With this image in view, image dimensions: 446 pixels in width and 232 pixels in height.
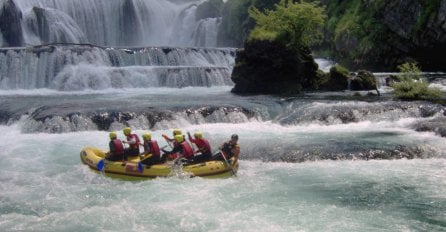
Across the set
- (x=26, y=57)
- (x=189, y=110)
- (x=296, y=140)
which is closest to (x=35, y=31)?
(x=26, y=57)

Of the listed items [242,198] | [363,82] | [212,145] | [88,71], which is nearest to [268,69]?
[363,82]

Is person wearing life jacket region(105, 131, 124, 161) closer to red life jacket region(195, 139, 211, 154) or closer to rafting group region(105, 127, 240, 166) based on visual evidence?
rafting group region(105, 127, 240, 166)

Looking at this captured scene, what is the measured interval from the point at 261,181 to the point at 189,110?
7.46m

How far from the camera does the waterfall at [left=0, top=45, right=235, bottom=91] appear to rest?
26.6 m

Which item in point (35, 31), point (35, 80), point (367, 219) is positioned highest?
point (35, 31)

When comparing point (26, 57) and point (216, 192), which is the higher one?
point (26, 57)

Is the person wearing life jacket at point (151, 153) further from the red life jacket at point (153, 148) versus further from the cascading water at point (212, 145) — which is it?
the cascading water at point (212, 145)

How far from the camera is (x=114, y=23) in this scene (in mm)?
45438

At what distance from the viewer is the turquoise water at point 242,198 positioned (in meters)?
8.21

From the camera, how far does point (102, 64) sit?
28000 mm

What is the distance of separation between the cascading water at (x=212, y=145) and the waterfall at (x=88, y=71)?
0.18 feet

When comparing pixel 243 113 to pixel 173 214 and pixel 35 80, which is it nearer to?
pixel 173 214

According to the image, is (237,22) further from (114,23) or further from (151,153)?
(151,153)

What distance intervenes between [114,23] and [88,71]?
19.6 metres
